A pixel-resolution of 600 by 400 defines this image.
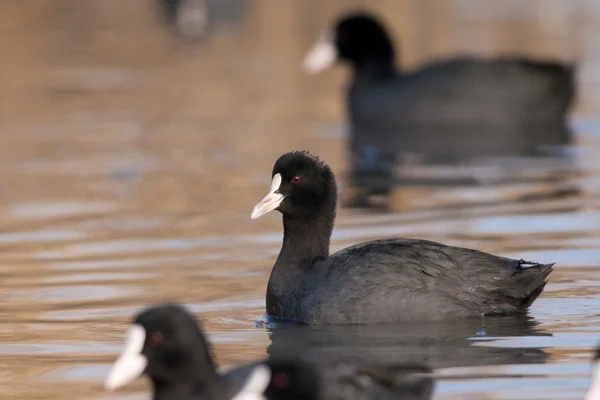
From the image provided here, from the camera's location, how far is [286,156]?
26.6 feet

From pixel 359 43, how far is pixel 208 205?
6330 millimetres

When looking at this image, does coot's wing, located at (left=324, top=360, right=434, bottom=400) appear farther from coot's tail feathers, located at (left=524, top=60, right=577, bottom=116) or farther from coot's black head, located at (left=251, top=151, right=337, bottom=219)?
coot's tail feathers, located at (left=524, top=60, right=577, bottom=116)

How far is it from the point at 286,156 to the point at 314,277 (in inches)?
27.5

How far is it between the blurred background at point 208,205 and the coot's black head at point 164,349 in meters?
1.20

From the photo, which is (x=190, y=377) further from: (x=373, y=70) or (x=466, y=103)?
(x=373, y=70)

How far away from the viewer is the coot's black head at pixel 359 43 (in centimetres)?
1808

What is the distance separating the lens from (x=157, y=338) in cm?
526

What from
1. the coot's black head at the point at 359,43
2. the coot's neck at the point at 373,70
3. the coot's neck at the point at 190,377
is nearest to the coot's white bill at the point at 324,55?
the coot's black head at the point at 359,43

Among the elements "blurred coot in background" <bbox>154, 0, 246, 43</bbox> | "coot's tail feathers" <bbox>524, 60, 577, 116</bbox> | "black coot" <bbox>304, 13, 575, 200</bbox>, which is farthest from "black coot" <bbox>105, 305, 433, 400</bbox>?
"blurred coot in background" <bbox>154, 0, 246, 43</bbox>

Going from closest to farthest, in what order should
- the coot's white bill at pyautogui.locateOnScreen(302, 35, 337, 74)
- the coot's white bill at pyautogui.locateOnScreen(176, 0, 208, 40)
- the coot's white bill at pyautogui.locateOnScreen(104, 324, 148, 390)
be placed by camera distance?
the coot's white bill at pyautogui.locateOnScreen(104, 324, 148, 390), the coot's white bill at pyautogui.locateOnScreen(302, 35, 337, 74), the coot's white bill at pyautogui.locateOnScreen(176, 0, 208, 40)

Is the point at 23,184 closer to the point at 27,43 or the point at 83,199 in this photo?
the point at 83,199

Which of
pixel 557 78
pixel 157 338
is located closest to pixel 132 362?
pixel 157 338

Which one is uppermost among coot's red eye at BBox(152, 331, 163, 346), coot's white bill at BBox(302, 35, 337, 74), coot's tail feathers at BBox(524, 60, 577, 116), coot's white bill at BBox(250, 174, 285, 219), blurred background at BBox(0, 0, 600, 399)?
coot's white bill at BBox(302, 35, 337, 74)

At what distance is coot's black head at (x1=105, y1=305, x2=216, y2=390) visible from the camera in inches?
207
